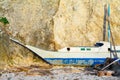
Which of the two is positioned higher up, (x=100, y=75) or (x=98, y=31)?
(x=98, y=31)

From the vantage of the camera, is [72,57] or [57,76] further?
[72,57]

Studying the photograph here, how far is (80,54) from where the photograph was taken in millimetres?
26266

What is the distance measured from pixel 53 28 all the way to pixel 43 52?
7.47 ft

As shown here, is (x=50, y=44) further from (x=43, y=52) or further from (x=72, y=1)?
(x=72, y=1)

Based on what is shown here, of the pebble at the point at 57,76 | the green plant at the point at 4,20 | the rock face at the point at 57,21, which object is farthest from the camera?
the green plant at the point at 4,20

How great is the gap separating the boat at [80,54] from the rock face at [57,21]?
113 cm

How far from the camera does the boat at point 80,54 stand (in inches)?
1033

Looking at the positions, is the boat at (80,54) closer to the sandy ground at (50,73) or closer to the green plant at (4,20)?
the sandy ground at (50,73)

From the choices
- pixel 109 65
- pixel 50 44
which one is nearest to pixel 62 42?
pixel 50 44

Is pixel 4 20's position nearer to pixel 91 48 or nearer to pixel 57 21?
pixel 57 21

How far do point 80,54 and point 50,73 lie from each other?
3437mm

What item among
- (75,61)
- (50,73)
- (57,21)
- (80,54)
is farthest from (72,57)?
(57,21)

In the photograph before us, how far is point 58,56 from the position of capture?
2625 centimetres

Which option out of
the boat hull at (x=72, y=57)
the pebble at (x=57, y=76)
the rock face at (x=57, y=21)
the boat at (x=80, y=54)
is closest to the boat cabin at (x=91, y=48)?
the boat at (x=80, y=54)
